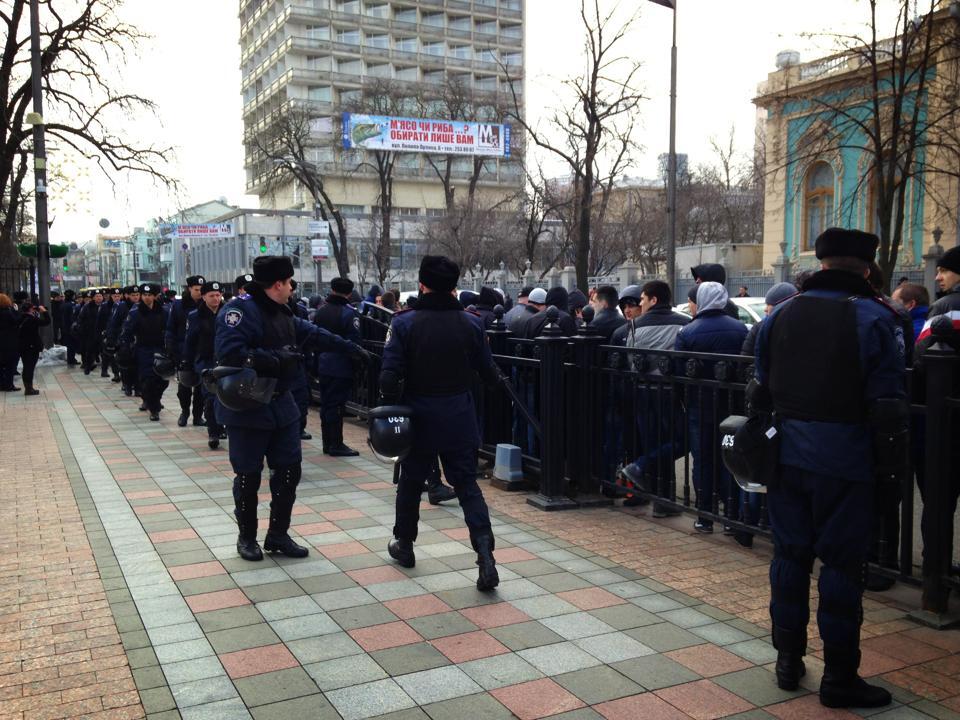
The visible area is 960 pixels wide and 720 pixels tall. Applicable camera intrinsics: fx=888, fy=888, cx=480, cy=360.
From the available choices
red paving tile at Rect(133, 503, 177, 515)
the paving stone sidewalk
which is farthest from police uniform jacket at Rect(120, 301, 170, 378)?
red paving tile at Rect(133, 503, 177, 515)

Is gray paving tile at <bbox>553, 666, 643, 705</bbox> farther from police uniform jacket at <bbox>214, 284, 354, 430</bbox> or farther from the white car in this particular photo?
the white car

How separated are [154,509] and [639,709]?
459 centimetres

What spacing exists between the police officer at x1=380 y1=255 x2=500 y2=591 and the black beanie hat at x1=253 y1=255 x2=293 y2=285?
0.84m

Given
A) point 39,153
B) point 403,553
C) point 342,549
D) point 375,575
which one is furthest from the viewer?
point 39,153

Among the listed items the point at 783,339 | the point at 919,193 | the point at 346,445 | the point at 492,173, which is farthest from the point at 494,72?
the point at 783,339

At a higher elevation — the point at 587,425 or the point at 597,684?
the point at 587,425

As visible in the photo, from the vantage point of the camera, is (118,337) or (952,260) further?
(118,337)

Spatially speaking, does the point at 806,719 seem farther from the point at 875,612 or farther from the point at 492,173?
the point at 492,173

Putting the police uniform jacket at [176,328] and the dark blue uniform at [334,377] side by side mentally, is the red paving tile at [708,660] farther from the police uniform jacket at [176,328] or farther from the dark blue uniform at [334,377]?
the police uniform jacket at [176,328]

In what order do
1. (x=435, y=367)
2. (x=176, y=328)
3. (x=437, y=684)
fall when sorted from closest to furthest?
(x=437, y=684) → (x=435, y=367) → (x=176, y=328)

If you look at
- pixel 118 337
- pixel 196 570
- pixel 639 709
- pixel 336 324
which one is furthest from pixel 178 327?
pixel 639 709

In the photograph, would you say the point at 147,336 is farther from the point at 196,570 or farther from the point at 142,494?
the point at 196,570

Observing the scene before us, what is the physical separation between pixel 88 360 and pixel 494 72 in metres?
68.1

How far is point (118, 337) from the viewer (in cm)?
1540
